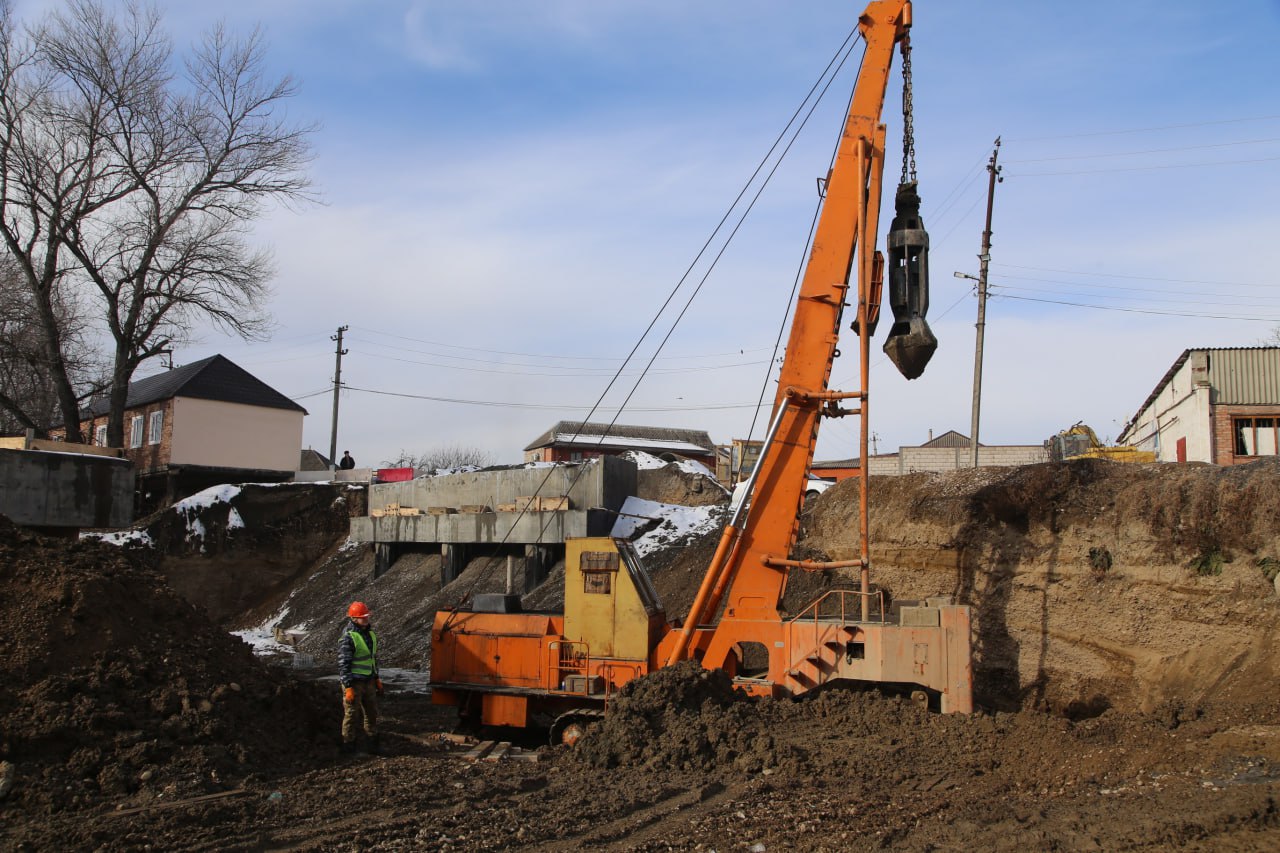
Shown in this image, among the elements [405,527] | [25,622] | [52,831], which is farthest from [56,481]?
[52,831]

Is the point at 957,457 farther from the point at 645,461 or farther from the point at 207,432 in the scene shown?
the point at 207,432

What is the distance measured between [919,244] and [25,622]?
9.71 m

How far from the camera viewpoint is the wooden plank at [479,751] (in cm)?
941

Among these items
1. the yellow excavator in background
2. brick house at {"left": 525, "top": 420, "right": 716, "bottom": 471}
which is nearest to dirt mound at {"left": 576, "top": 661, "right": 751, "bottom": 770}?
the yellow excavator in background

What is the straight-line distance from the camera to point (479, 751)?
9742 millimetres

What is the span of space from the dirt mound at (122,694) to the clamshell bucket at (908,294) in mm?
7151

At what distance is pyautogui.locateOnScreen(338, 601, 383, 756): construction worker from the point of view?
9.33 metres

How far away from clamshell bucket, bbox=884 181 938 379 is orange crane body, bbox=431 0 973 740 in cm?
21

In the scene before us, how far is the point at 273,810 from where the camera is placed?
7.02m

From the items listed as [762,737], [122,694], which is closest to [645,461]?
[762,737]

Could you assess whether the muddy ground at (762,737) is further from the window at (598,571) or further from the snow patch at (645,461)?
the snow patch at (645,461)

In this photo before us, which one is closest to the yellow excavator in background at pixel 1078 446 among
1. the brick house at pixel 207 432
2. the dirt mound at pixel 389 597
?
the dirt mound at pixel 389 597

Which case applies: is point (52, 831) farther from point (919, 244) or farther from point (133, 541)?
point (133, 541)

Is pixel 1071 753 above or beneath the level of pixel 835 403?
beneath
